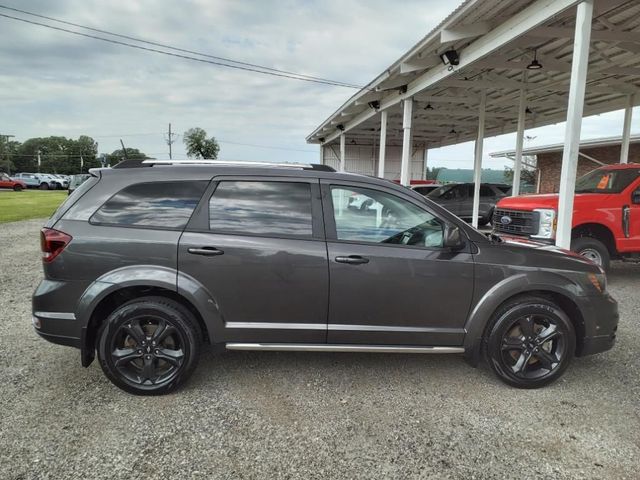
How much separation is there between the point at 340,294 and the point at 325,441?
3.19 feet

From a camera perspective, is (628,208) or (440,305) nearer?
(440,305)

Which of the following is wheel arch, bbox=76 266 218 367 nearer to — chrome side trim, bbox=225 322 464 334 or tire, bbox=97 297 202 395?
tire, bbox=97 297 202 395

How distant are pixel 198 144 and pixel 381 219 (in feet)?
177

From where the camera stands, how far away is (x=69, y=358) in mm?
3746

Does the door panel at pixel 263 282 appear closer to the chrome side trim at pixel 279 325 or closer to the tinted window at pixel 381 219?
the chrome side trim at pixel 279 325

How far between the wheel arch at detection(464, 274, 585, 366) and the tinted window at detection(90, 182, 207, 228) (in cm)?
225

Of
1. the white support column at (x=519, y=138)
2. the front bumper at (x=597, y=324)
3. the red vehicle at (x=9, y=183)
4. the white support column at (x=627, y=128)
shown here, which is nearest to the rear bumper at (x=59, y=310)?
the front bumper at (x=597, y=324)

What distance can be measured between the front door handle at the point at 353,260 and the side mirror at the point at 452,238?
0.60 metres

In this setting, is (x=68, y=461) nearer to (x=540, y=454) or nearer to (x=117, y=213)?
(x=117, y=213)

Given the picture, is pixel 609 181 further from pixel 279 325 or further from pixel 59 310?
pixel 59 310

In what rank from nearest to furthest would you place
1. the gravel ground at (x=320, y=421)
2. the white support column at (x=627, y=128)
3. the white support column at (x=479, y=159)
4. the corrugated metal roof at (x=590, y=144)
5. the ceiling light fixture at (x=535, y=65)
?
the gravel ground at (x=320, y=421) < the ceiling light fixture at (x=535, y=65) < the white support column at (x=627, y=128) < the white support column at (x=479, y=159) < the corrugated metal roof at (x=590, y=144)

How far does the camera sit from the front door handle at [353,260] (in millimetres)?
3088

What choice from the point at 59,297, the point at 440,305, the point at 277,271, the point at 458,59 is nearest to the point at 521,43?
the point at 458,59

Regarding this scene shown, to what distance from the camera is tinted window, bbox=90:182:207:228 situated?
310 cm
